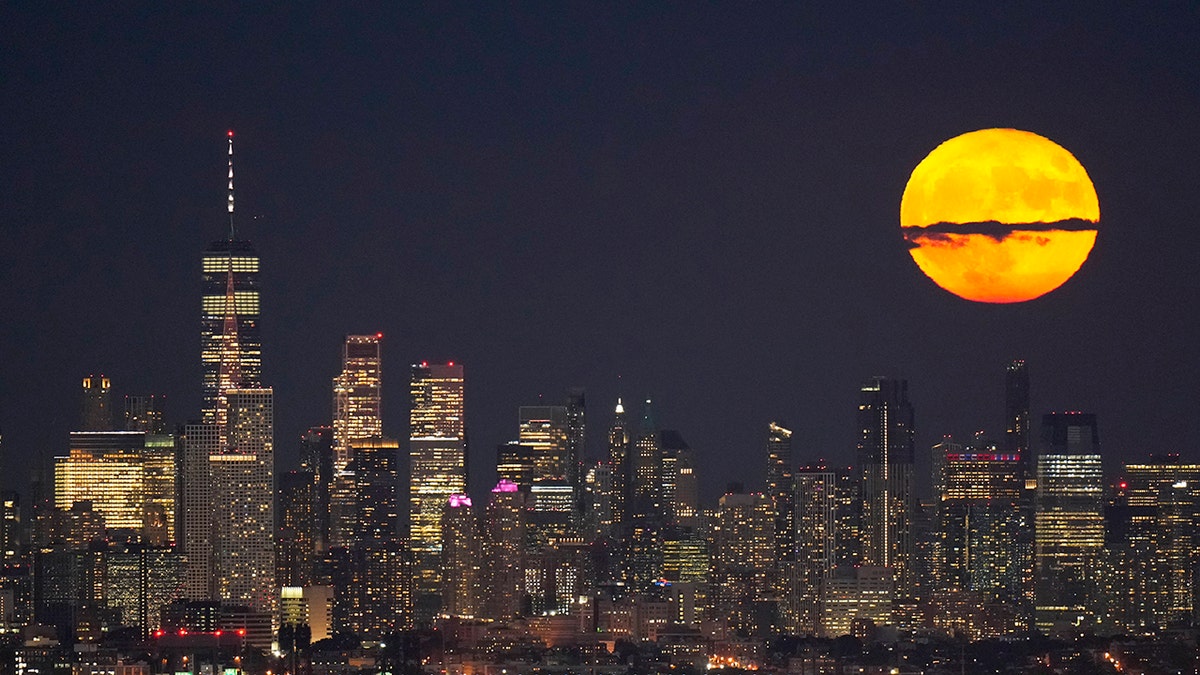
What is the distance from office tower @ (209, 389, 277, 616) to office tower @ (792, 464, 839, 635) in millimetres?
7045

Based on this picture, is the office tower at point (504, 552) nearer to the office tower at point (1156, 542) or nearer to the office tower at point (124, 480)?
the office tower at point (124, 480)

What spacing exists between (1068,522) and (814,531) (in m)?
3.83

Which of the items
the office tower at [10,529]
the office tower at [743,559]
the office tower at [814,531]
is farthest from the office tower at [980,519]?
the office tower at [10,529]

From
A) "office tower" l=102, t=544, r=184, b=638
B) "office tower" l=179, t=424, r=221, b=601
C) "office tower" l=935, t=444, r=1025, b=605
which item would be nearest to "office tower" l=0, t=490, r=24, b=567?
"office tower" l=102, t=544, r=184, b=638

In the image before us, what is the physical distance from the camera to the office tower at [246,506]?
32031 mm

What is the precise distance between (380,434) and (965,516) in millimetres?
9907

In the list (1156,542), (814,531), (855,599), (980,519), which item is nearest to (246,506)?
(814,531)

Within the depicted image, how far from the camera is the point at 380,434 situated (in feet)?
131

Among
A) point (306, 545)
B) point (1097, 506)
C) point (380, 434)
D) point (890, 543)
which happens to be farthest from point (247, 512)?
point (1097, 506)

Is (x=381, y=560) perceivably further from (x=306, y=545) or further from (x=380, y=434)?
(x=380, y=434)

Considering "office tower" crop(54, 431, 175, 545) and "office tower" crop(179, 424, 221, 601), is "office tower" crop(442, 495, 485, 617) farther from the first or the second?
"office tower" crop(54, 431, 175, 545)

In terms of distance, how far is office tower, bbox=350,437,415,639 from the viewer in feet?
103

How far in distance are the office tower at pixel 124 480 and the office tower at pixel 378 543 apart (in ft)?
9.20

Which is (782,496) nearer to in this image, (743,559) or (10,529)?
(743,559)
